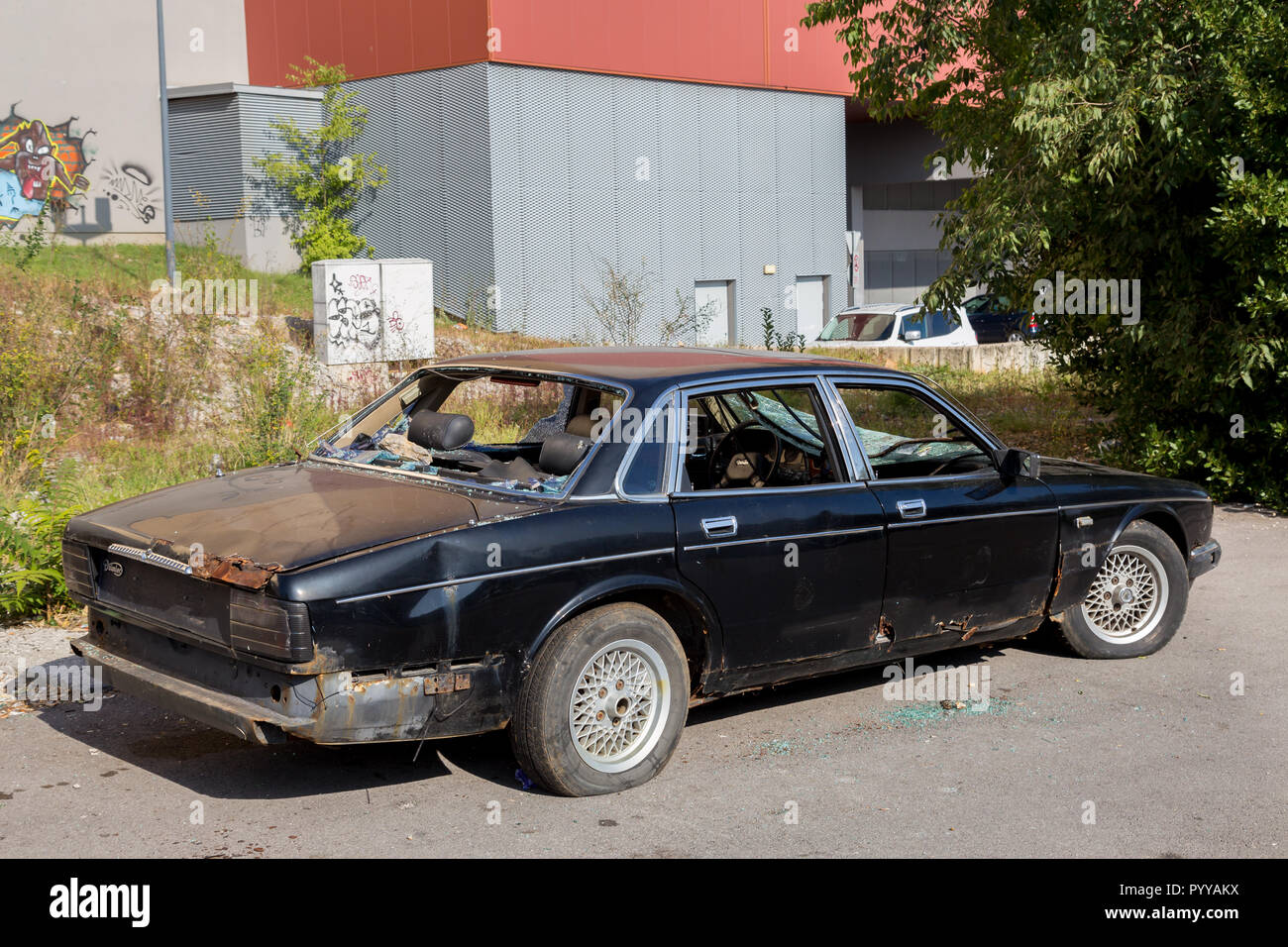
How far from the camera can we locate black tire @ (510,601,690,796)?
470 centimetres

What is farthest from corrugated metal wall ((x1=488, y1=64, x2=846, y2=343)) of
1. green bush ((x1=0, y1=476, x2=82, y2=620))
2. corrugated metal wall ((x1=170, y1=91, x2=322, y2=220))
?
green bush ((x1=0, y1=476, x2=82, y2=620))

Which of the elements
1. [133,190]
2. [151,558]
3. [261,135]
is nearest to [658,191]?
[261,135]

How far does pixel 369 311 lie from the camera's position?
60.5 ft

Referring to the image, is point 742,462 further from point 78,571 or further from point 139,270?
point 139,270

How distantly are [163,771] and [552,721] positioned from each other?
5.49 ft

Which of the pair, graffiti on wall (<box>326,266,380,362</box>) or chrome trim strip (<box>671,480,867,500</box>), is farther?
graffiti on wall (<box>326,266,380,362</box>)

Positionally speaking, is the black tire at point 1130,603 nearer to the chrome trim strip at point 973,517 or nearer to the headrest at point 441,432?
the chrome trim strip at point 973,517

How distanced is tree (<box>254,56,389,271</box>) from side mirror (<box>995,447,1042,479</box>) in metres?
21.3

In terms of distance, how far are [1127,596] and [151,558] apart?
4867mm

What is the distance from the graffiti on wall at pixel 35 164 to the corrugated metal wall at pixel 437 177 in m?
5.41

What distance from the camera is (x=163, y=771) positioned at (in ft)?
17.0

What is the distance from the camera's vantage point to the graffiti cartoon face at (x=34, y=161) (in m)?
24.6

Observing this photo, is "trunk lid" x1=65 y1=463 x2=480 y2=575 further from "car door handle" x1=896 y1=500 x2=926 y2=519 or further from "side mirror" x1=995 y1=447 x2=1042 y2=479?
"side mirror" x1=995 y1=447 x2=1042 y2=479
